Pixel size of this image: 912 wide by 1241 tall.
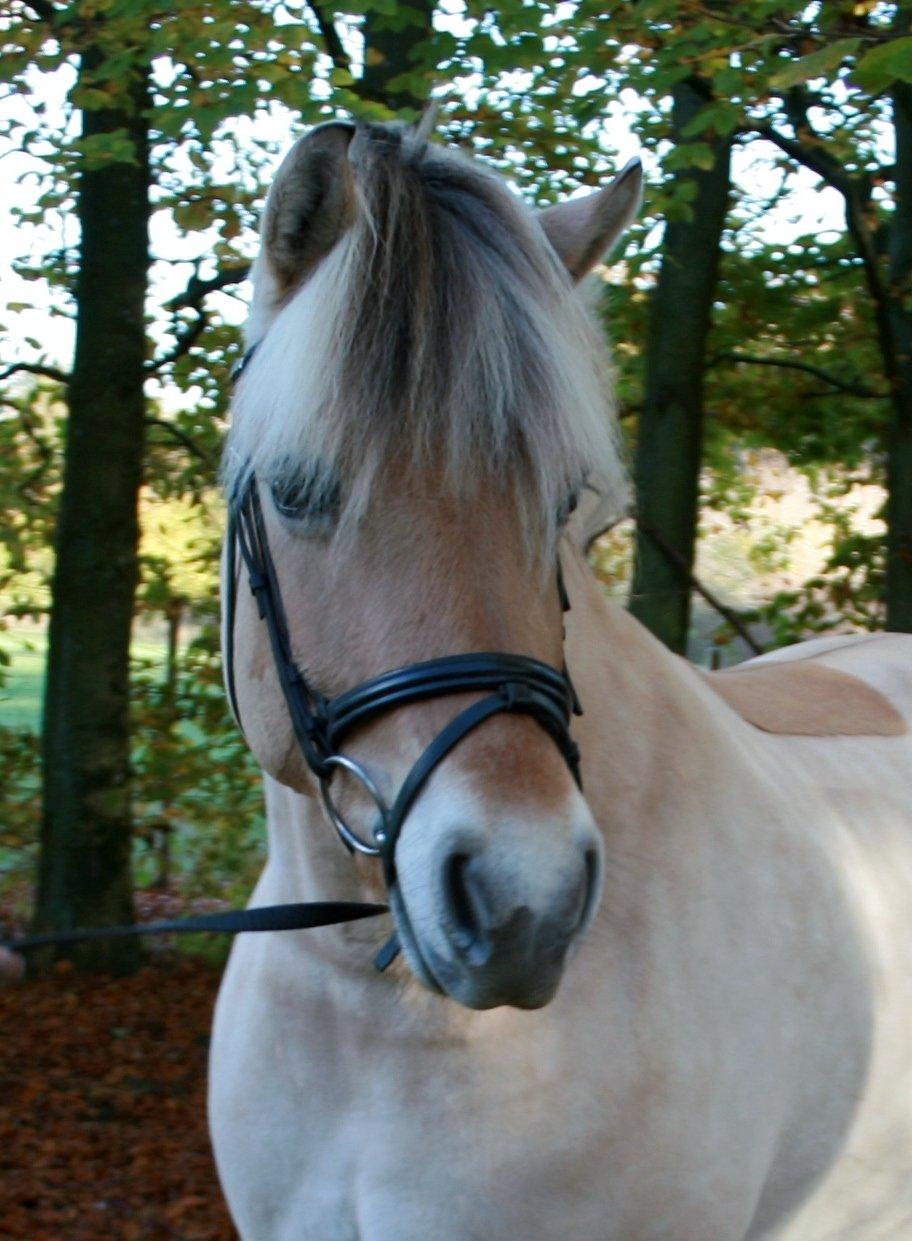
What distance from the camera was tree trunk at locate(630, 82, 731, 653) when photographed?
21.5 feet

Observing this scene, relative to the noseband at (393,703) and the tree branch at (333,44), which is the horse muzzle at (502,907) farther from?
the tree branch at (333,44)

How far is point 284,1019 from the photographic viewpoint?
2.26 meters

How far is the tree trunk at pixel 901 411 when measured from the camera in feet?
20.4

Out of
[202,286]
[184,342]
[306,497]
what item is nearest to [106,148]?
[202,286]

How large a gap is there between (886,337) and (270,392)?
4.95m

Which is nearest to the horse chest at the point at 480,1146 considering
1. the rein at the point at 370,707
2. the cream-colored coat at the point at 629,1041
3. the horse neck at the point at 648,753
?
the cream-colored coat at the point at 629,1041

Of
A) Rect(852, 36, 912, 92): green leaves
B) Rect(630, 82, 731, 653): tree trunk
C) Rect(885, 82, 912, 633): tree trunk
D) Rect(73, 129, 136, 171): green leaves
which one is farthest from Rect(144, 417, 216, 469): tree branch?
Rect(852, 36, 912, 92): green leaves

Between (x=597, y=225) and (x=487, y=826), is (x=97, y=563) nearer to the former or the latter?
(x=597, y=225)

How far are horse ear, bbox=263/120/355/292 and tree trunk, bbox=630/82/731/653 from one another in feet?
14.5

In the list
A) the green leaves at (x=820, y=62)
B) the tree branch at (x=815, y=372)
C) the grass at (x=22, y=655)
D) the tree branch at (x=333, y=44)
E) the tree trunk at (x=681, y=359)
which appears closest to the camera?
the green leaves at (x=820, y=62)

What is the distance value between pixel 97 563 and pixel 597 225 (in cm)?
457

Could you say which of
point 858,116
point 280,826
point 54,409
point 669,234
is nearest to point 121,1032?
point 54,409

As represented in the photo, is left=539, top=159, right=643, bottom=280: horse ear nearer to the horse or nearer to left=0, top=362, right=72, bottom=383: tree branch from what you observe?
the horse

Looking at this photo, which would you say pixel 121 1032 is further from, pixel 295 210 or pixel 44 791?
pixel 295 210
